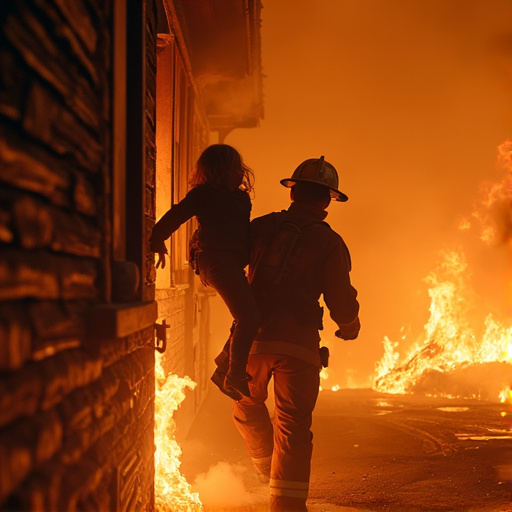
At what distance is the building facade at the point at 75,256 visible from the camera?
1.40m

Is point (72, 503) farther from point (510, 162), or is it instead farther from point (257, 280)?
point (510, 162)

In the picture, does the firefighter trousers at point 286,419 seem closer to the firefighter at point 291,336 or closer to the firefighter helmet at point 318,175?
the firefighter at point 291,336

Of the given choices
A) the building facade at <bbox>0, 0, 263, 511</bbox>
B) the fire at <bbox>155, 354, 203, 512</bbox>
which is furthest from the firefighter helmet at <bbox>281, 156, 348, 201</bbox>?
the fire at <bbox>155, 354, 203, 512</bbox>

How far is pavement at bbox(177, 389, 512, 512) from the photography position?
4797 mm

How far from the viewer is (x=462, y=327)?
2017cm

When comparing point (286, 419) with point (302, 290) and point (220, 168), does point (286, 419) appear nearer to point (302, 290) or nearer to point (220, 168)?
point (302, 290)

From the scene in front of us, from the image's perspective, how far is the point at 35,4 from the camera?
5.18ft

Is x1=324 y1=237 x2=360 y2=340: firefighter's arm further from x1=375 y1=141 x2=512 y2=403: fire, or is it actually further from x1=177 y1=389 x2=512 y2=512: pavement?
x1=375 y1=141 x2=512 y2=403: fire

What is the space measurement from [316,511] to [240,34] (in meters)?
6.53

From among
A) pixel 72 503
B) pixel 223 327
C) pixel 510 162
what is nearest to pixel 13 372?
pixel 72 503

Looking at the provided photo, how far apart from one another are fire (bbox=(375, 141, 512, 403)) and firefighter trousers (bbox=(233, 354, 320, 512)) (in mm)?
9088

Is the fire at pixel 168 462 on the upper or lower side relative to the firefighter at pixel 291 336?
lower

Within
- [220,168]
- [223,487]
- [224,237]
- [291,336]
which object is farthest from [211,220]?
[223,487]

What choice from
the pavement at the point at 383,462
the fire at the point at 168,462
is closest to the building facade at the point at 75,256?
the fire at the point at 168,462
